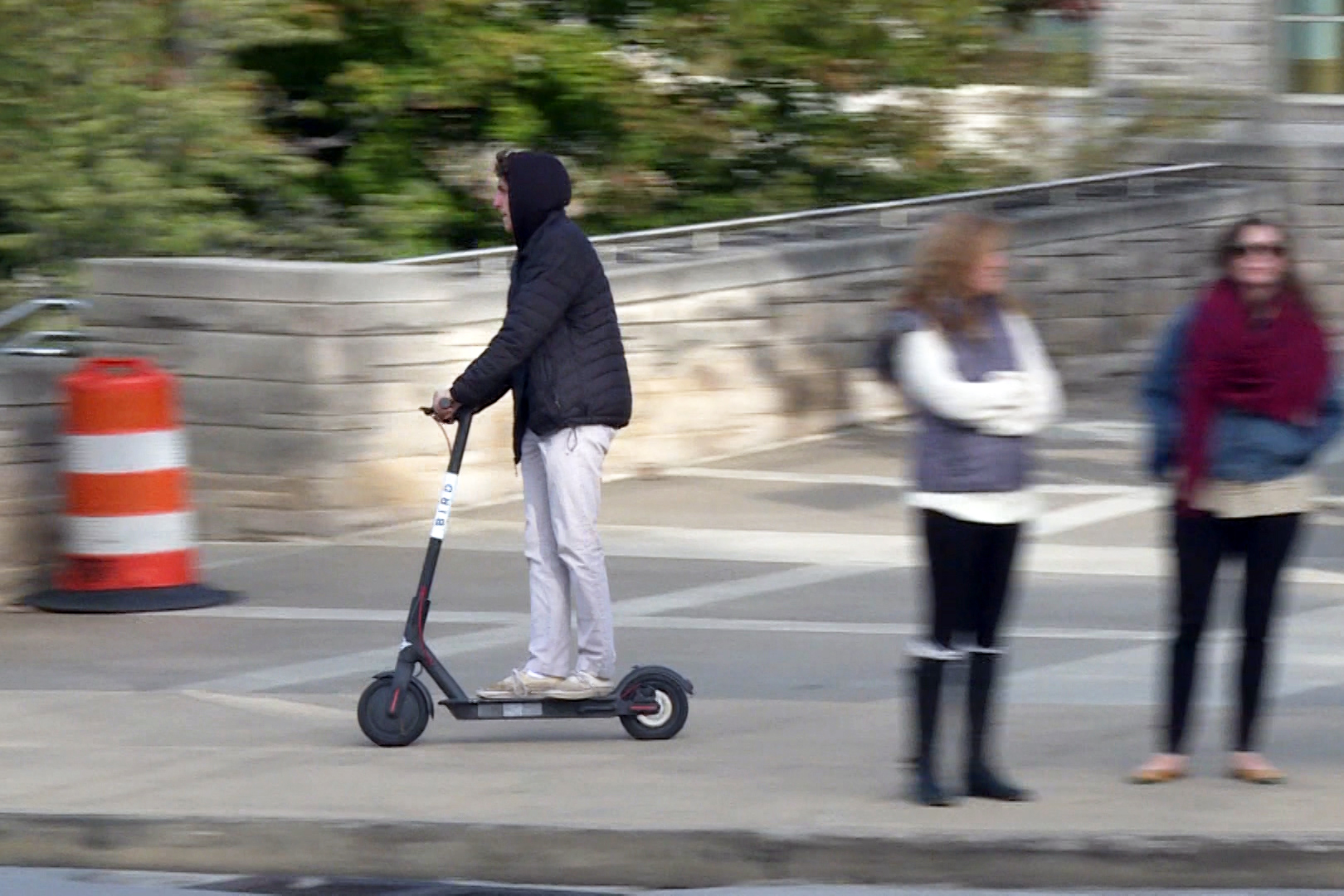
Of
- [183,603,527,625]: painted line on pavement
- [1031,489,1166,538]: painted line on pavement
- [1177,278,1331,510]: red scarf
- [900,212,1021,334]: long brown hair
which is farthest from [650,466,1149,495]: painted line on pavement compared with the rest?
[900,212,1021,334]: long brown hair

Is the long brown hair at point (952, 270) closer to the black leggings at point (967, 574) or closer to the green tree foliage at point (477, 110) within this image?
the black leggings at point (967, 574)

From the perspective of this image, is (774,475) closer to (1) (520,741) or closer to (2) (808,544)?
(2) (808,544)

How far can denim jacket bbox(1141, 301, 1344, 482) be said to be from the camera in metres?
6.16

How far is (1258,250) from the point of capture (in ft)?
20.1

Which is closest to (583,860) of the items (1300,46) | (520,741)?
(520,741)

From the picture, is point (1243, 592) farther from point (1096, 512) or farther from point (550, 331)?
point (1096, 512)

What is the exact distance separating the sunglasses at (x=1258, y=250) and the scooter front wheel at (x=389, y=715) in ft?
9.07

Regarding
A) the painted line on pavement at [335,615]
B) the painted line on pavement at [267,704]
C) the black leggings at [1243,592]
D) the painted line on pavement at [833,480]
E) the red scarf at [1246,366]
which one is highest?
the red scarf at [1246,366]

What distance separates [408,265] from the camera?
11.8 metres

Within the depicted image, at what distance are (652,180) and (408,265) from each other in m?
4.21

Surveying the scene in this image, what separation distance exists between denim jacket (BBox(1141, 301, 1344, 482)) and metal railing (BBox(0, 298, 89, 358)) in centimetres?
634

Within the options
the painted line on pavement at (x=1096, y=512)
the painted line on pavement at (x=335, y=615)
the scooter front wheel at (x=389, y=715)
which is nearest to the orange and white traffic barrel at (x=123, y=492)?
the painted line on pavement at (x=335, y=615)

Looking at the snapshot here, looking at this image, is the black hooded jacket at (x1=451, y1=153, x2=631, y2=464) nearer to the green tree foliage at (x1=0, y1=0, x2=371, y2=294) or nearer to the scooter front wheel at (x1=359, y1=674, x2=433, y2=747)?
the scooter front wheel at (x1=359, y1=674, x2=433, y2=747)

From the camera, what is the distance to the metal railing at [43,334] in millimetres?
11344
